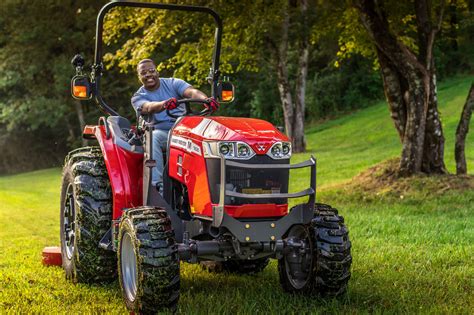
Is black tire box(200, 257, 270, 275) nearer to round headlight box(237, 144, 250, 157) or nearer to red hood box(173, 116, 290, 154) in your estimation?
red hood box(173, 116, 290, 154)

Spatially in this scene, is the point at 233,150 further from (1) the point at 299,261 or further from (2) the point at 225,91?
(2) the point at 225,91

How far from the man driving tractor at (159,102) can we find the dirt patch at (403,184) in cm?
625

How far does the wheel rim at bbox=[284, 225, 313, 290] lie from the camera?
5410 mm

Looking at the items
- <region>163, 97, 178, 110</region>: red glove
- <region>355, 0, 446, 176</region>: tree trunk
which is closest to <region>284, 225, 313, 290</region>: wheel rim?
<region>163, 97, 178, 110</region>: red glove

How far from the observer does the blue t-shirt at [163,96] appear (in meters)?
5.88

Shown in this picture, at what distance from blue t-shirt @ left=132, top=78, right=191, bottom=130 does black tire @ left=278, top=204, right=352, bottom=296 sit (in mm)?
1367

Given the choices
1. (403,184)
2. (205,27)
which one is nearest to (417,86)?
(403,184)

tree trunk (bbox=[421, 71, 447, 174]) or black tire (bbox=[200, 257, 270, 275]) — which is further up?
tree trunk (bbox=[421, 71, 447, 174])

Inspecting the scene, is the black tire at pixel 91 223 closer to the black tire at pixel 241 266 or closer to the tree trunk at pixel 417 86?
the black tire at pixel 241 266


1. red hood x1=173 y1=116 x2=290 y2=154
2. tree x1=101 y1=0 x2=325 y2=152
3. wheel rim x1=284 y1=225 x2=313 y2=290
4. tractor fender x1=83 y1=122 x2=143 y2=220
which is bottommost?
wheel rim x1=284 y1=225 x2=313 y2=290

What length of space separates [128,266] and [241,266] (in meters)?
1.51

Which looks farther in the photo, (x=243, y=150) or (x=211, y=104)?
(x=211, y=104)

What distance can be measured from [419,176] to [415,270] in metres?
5.95

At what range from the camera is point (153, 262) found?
4793 millimetres
